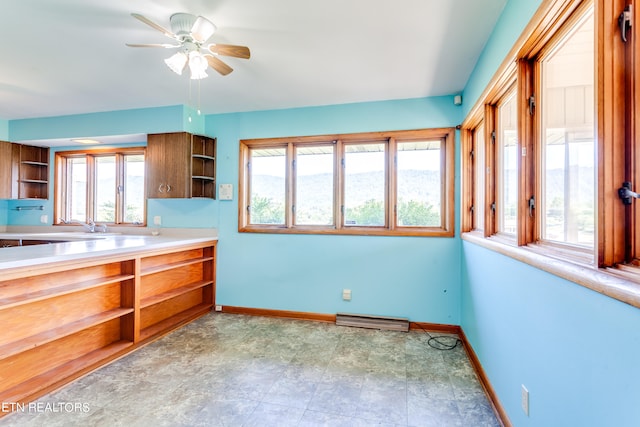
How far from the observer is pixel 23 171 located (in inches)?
169

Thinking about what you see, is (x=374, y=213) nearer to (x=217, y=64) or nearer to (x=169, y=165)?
(x=217, y=64)

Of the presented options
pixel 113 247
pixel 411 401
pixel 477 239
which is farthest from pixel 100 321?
pixel 477 239

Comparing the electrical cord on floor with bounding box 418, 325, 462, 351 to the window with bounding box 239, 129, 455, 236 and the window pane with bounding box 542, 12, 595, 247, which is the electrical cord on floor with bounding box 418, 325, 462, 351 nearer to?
the window with bounding box 239, 129, 455, 236

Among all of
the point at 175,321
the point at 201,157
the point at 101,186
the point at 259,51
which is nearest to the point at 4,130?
the point at 101,186

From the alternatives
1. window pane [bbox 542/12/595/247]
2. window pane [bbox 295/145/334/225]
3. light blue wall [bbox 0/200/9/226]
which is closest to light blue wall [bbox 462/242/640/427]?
window pane [bbox 542/12/595/247]

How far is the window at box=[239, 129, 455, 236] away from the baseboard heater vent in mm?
936

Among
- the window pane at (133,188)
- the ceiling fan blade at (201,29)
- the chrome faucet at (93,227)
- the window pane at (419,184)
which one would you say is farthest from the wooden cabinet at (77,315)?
the window pane at (419,184)

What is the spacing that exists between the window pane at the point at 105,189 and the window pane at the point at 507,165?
15.3 ft

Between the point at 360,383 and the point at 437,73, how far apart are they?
265 cm

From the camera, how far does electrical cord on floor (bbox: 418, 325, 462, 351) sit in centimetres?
284

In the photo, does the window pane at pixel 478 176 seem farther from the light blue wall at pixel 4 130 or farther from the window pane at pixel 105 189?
the light blue wall at pixel 4 130

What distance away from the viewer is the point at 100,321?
94.9 inches

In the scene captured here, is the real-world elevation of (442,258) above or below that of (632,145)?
below

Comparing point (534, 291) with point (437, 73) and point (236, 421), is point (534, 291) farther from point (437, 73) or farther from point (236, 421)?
point (437, 73)
